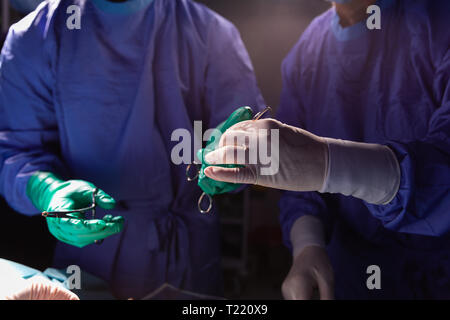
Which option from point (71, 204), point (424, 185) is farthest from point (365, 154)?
point (71, 204)

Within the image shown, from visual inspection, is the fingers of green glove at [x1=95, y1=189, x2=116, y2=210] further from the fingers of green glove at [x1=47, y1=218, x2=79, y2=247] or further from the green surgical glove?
the green surgical glove

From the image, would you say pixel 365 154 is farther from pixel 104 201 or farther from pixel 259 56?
pixel 104 201

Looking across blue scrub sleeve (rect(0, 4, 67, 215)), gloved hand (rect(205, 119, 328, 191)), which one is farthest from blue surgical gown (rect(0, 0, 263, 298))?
gloved hand (rect(205, 119, 328, 191))

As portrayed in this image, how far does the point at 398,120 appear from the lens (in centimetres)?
108

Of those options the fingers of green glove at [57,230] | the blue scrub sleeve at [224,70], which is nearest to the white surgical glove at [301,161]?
the blue scrub sleeve at [224,70]

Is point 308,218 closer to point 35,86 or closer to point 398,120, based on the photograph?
point 398,120

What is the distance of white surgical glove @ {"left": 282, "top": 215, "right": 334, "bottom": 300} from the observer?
1171 millimetres

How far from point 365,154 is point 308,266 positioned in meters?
0.50

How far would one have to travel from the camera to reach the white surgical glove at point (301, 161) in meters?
0.89

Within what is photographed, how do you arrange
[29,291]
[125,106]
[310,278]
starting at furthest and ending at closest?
[125,106]
[310,278]
[29,291]

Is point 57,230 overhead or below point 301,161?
below

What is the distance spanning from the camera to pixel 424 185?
2.87ft
